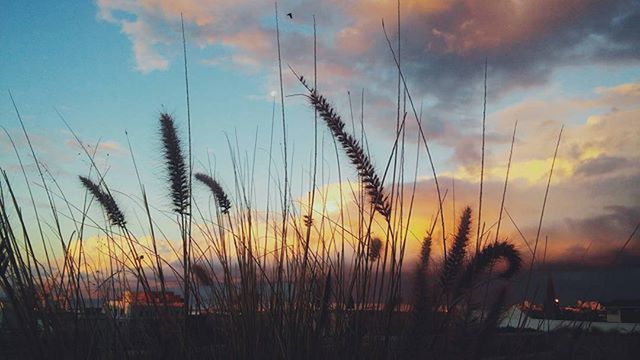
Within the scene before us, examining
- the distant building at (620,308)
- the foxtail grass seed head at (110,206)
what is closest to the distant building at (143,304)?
the foxtail grass seed head at (110,206)

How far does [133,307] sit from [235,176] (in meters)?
1.00

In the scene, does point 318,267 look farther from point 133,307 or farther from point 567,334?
point 567,334

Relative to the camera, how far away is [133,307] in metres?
3.44

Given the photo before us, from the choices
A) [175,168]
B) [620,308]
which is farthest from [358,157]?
[620,308]

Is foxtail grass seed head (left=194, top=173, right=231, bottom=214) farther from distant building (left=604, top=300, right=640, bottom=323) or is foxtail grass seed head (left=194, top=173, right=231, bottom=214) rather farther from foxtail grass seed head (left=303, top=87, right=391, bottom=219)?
distant building (left=604, top=300, right=640, bottom=323)

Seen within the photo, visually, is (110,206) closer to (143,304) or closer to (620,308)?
(143,304)

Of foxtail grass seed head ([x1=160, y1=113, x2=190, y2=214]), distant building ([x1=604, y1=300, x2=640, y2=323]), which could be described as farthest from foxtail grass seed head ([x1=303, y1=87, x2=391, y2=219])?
distant building ([x1=604, y1=300, x2=640, y2=323])

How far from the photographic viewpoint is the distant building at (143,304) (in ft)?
9.87

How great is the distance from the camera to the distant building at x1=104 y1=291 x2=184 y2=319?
9.87ft

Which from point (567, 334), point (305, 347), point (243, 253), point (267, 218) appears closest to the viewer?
point (305, 347)

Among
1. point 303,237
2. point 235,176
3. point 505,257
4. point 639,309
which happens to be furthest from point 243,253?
point 639,309

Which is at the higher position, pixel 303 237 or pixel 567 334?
pixel 303 237

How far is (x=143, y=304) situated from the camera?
3471 mm

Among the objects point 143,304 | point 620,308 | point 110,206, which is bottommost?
point 620,308
